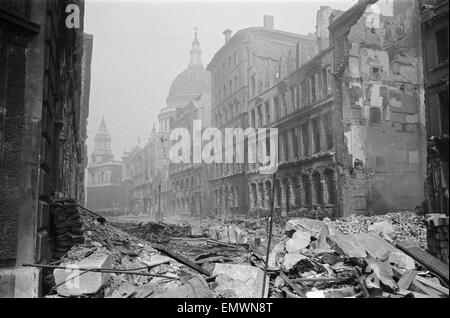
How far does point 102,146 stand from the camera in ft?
281

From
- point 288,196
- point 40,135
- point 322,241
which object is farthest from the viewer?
point 288,196

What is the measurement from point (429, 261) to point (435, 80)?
7647 millimetres

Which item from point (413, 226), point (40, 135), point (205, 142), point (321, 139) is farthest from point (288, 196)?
point (40, 135)

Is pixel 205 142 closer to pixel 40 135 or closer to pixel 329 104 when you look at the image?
pixel 329 104

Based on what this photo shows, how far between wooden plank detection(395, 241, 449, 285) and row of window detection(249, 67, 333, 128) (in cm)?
1609

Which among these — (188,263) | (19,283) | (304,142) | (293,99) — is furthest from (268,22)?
(19,283)

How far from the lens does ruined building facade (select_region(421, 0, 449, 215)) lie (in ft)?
41.2

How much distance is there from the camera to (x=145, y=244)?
10.3 m

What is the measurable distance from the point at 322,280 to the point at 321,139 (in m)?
17.2

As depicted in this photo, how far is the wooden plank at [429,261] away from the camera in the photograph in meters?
6.73

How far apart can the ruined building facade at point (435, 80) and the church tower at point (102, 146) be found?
245 feet

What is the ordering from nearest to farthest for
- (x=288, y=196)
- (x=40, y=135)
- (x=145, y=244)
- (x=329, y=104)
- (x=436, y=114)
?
(x=40, y=135) < (x=145, y=244) < (x=436, y=114) < (x=329, y=104) < (x=288, y=196)

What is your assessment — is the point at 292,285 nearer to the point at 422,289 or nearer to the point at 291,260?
the point at 291,260
